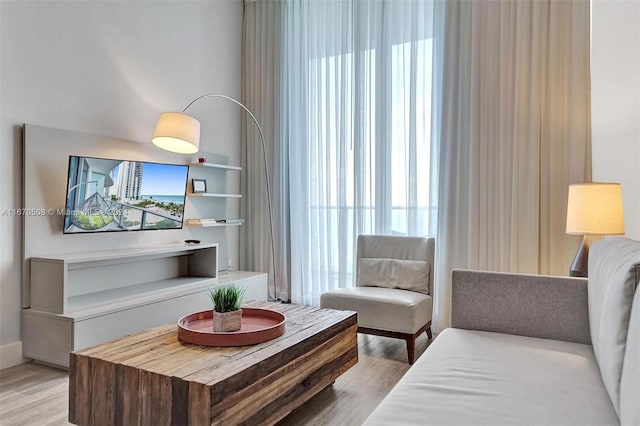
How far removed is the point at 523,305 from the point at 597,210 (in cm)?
86

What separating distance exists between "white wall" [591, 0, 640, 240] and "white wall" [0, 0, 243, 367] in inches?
128

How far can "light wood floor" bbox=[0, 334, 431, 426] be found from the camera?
2.06 m

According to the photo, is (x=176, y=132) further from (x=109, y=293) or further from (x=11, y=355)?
(x=11, y=355)

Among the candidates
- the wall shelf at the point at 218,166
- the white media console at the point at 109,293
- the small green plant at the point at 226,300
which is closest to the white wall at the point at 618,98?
the small green plant at the point at 226,300

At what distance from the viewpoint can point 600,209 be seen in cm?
240

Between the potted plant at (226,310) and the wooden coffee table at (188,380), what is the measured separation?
15 centimetres

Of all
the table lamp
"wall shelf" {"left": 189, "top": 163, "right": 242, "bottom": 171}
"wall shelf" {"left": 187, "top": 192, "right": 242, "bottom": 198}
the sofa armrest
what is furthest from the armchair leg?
"wall shelf" {"left": 189, "top": 163, "right": 242, "bottom": 171}

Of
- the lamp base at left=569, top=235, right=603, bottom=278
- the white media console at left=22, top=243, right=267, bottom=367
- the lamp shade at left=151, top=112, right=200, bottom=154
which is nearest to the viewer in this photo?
the lamp base at left=569, top=235, right=603, bottom=278

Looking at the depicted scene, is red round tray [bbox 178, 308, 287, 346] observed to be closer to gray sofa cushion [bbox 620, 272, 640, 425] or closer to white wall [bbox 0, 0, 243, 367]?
gray sofa cushion [bbox 620, 272, 640, 425]

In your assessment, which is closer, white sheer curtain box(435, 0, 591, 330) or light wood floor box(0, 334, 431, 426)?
light wood floor box(0, 334, 431, 426)

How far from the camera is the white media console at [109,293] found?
Answer: 106 inches

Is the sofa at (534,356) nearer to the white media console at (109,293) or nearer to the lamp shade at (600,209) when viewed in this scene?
the lamp shade at (600,209)

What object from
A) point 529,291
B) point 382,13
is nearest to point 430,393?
point 529,291

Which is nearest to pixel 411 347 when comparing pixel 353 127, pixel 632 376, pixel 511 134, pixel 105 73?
pixel 511 134
